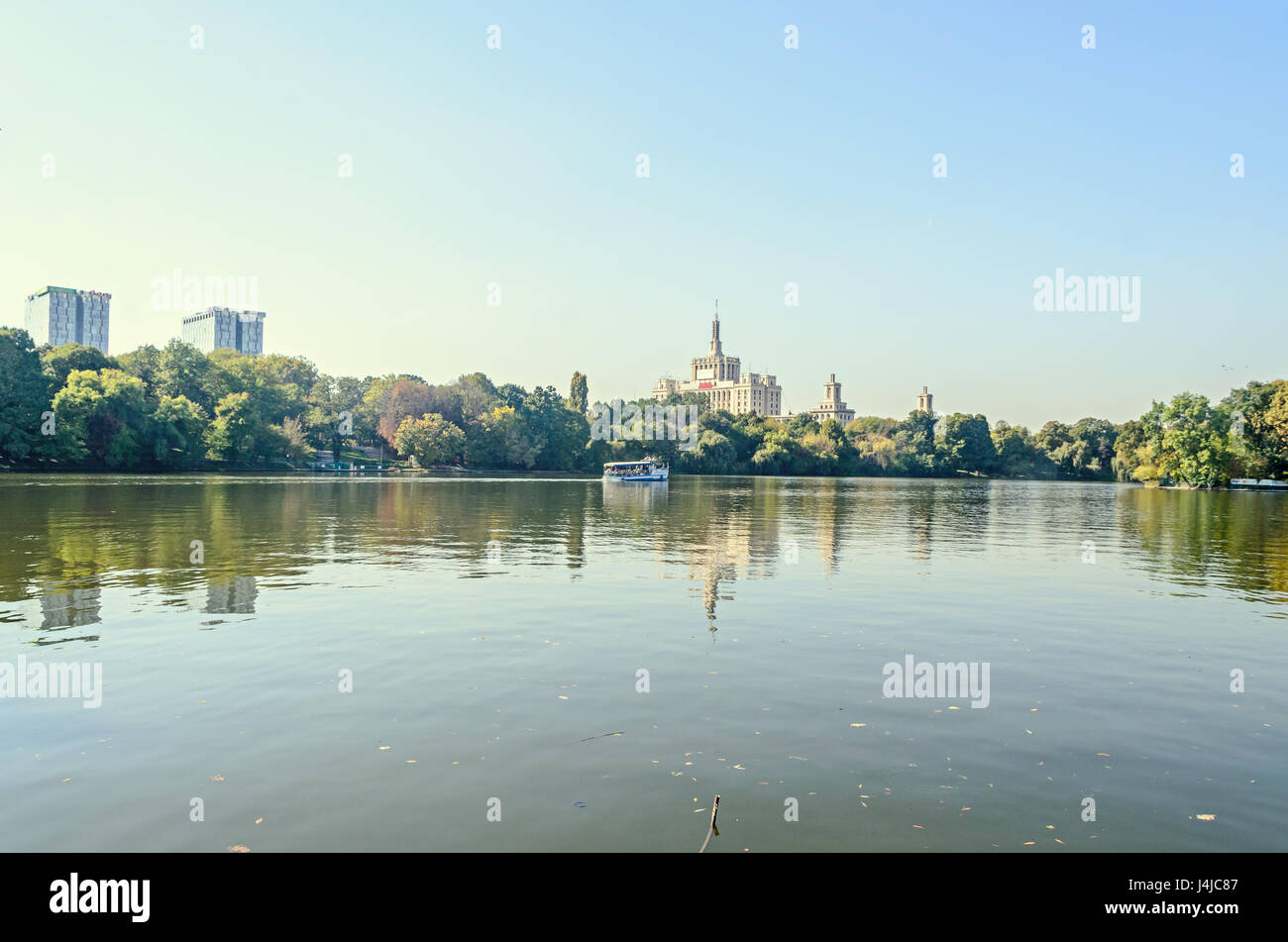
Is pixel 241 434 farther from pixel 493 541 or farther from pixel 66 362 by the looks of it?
pixel 493 541

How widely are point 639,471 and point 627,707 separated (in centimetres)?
11221

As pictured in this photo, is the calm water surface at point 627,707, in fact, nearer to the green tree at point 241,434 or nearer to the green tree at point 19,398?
the green tree at point 19,398

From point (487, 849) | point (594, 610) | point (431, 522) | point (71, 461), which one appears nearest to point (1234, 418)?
point (431, 522)

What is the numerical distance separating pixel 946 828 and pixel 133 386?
12796 cm

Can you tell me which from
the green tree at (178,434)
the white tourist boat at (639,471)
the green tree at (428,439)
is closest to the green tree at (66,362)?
the green tree at (178,434)

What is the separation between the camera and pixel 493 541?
34.9 metres

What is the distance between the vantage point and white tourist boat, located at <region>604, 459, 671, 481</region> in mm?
119688

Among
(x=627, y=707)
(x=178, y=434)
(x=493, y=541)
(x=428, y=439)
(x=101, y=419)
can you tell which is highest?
(x=101, y=419)

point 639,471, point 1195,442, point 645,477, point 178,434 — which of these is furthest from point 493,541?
point 1195,442

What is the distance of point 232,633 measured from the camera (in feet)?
52.7

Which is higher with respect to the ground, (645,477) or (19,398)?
(19,398)

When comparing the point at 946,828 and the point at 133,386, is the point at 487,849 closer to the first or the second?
the point at 946,828

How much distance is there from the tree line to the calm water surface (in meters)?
95.1

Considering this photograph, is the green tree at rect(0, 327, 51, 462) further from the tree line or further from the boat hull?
the boat hull
